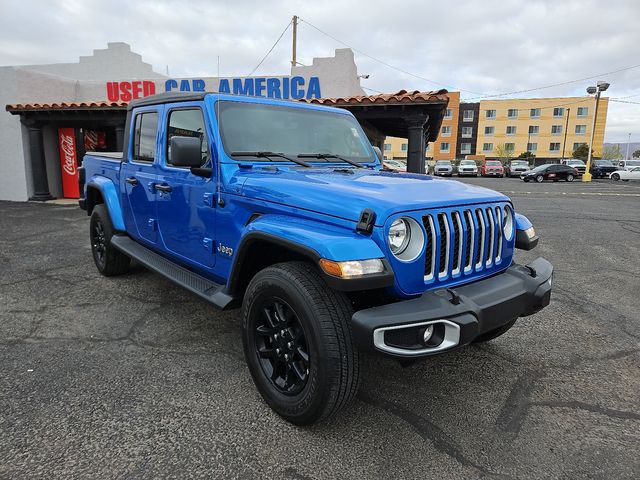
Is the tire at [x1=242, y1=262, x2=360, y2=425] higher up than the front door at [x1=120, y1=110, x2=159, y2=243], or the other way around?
the front door at [x1=120, y1=110, x2=159, y2=243]

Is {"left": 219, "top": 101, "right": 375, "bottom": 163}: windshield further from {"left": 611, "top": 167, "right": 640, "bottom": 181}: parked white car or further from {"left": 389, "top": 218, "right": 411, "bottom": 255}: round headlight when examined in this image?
{"left": 611, "top": 167, "right": 640, "bottom": 181}: parked white car

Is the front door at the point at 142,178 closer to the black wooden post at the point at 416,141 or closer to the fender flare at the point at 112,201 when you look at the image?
the fender flare at the point at 112,201

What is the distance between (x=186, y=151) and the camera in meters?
2.91

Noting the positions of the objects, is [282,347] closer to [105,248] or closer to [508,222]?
[508,222]

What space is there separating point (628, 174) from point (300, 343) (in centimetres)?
3908

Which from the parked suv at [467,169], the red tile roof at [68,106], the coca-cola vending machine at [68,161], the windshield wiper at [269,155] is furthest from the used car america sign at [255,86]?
the parked suv at [467,169]

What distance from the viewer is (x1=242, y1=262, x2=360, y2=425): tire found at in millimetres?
2176

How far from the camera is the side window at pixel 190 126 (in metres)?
3.19

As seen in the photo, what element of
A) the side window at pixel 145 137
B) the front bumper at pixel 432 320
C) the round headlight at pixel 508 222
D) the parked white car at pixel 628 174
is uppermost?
the side window at pixel 145 137

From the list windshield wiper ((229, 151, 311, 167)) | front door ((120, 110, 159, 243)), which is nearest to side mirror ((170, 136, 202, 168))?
windshield wiper ((229, 151, 311, 167))

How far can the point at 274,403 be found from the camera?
2.51 m

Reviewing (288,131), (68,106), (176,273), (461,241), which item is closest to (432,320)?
(461,241)

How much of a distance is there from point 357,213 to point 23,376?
2543mm

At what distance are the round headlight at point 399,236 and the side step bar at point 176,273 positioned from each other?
119cm
